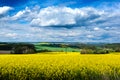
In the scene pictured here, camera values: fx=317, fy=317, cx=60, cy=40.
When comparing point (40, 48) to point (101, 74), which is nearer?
point (101, 74)

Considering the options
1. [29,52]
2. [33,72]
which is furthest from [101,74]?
[29,52]

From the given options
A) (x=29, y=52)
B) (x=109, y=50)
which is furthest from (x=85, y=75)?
(x=109, y=50)

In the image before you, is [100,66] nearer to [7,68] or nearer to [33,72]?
[33,72]

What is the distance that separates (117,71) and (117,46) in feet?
76.8

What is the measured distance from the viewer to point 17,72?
48.8ft

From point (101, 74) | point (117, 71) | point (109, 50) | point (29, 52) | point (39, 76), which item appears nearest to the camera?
point (39, 76)

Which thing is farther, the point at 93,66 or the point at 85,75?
the point at 93,66

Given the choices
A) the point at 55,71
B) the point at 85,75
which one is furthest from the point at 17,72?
the point at 85,75

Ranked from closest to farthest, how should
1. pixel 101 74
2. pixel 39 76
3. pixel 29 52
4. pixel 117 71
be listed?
pixel 39 76 → pixel 101 74 → pixel 117 71 → pixel 29 52

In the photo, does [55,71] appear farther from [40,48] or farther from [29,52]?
[40,48]

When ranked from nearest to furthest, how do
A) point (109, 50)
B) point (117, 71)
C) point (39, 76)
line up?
point (39, 76)
point (117, 71)
point (109, 50)

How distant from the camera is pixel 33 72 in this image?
15.0 m

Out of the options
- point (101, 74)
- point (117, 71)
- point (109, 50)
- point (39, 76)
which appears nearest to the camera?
point (39, 76)

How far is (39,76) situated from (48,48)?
25848mm
